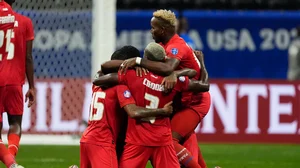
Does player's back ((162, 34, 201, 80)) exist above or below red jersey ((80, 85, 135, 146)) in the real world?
above

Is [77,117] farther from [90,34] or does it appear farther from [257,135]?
[257,135]

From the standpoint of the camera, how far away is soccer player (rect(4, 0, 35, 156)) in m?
10.0

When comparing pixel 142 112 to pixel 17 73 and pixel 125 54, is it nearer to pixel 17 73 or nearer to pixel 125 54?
pixel 125 54

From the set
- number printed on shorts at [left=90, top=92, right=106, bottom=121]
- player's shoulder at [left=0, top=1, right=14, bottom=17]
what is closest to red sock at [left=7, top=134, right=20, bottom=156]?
player's shoulder at [left=0, top=1, right=14, bottom=17]

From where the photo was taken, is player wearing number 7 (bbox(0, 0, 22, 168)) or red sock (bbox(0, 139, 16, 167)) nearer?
red sock (bbox(0, 139, 16, 167))

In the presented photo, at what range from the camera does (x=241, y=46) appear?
2094 centimetres

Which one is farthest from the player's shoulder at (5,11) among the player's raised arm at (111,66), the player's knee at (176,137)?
the player's knee at (176,137)

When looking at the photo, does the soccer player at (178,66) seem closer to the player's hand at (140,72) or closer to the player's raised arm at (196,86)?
the player's hand at (140,72)

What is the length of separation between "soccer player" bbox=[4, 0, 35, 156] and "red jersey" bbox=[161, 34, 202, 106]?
191cm

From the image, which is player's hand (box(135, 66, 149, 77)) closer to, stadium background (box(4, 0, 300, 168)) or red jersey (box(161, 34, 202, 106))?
red jersey (box(161, 34, 202, 106))

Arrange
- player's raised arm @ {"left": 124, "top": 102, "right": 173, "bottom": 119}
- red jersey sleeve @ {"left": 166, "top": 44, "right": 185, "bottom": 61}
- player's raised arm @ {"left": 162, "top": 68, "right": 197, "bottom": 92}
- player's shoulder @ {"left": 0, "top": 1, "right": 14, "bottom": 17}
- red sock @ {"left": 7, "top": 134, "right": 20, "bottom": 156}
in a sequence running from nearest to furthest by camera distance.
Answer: player's raised arm @ {"left": 124, "top": 102, "right": 173, "bottom": 119} → player's raised arm @ {"left": 162, "top": 68, "right": 197, "bottom": 92} → red jersey sleeve @ {"left": 166, "top": 44, "right": 185, "bottom": 61} → player's shoulder @ {"left": 0, "top": 1, "right": 14, "bottom": 17} → red sock @ {"left": 7, "top": 134, "right": 20, "bottom": 156}

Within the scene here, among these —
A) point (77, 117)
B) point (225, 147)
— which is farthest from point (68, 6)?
point (225, 147)

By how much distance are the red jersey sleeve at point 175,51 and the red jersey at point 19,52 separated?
2.12 m

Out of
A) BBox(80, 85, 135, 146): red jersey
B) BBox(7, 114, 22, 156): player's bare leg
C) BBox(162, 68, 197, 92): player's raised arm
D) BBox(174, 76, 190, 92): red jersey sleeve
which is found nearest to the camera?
BBox(162, 68, 197, 92): player's raised arm
